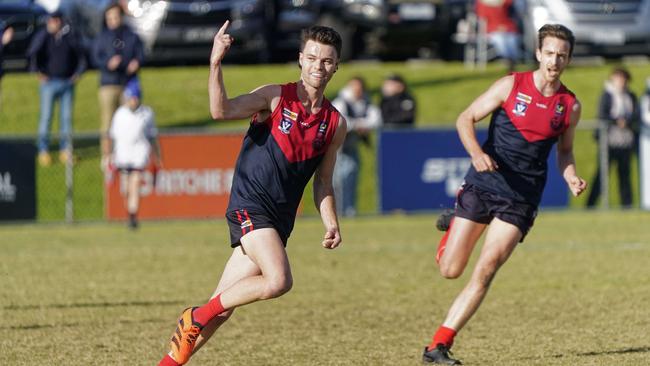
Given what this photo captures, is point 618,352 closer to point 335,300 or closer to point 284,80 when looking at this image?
point 335,300

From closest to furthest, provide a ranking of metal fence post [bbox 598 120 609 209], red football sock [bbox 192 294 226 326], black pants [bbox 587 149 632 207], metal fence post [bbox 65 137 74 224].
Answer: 1. red football sock [bbox 192 294 226 326]
2. metal fence post [bbox 65 137 74 224]
3. black pants [bbox 587 149 632 207]
4. metal fence post [bbox 598 120 609 209]

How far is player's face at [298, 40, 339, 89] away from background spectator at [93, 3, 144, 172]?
13.2 metres

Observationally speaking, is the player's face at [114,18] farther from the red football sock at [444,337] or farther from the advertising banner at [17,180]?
the red football sock at [444,337]

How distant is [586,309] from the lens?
36.8 ft

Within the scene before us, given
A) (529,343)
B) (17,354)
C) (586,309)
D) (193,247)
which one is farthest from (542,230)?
(17,354)

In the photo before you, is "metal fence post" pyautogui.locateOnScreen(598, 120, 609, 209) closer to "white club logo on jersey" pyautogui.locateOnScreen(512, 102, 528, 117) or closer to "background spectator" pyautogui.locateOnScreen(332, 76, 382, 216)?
"background spectator" pyautogui.locateOnScreen(332, 76, 382, 216)

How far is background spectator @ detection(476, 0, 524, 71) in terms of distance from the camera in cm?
2555

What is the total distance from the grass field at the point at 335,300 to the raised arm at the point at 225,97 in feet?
6.49

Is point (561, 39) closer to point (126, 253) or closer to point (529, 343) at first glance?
point (529, 343)

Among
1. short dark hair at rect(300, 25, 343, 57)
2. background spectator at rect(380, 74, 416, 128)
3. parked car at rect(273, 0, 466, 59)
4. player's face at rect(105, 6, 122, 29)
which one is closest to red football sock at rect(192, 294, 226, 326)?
short dark hair at rect(300, 25, 343, 57)

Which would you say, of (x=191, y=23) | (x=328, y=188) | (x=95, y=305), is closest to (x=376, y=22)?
(x=191, y=23)

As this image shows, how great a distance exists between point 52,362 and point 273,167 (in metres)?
2.15

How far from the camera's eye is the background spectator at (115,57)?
2088 cm

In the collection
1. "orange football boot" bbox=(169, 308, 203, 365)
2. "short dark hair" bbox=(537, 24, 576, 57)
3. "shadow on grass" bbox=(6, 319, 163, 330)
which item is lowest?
"shadow on grass" bbox=(6, 319, 163, 330)
